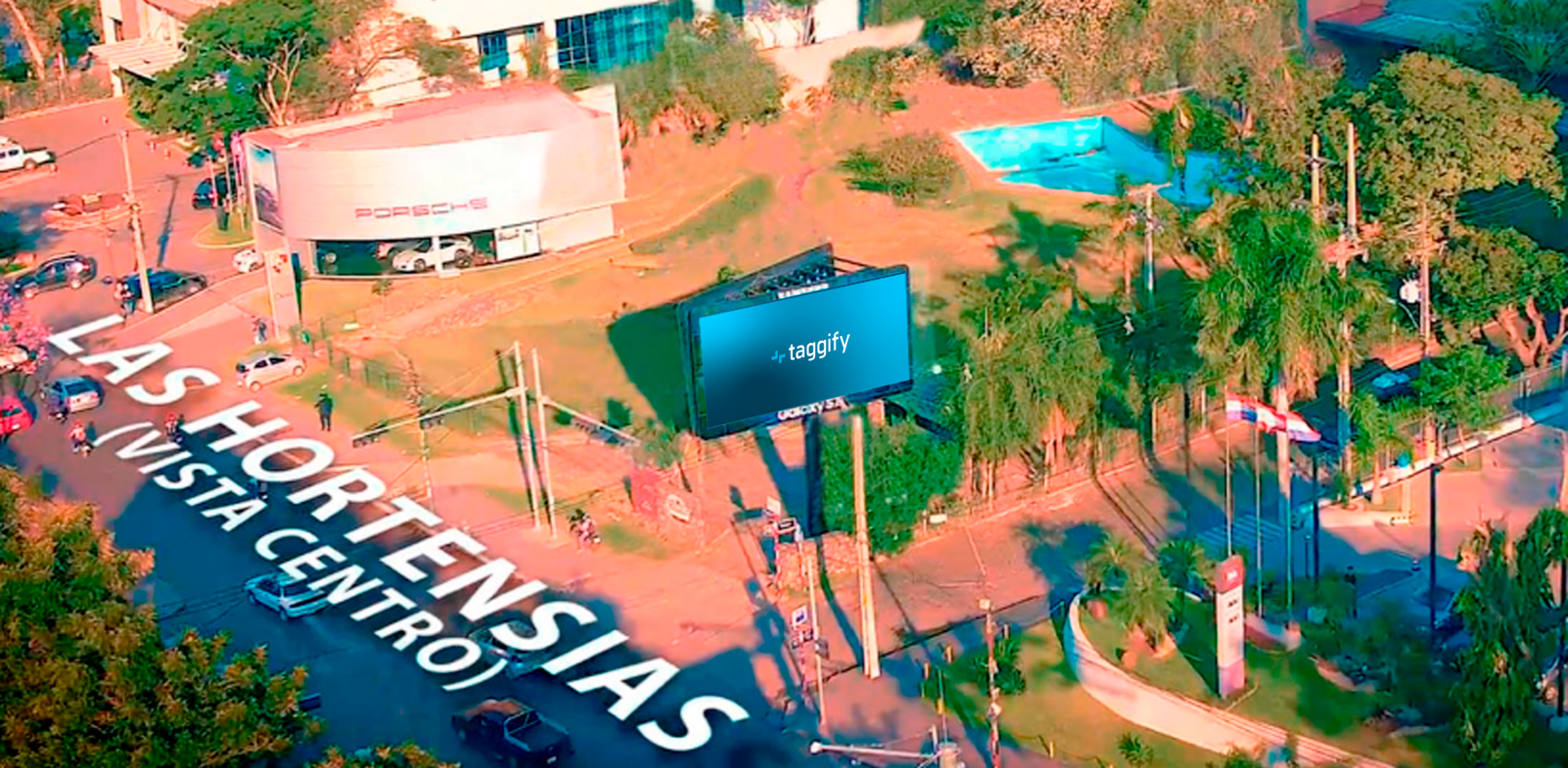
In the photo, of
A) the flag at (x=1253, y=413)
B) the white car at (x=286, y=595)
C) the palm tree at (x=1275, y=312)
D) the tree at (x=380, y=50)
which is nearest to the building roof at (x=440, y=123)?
the tree at (x=380, y=50)

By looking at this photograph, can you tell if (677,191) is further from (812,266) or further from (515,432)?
(812,266)

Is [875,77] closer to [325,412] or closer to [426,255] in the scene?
[426,255]

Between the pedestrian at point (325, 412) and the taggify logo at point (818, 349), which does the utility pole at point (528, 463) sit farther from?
the taggify logo at point (818, 349)

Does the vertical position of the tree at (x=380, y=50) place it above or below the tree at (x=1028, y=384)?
above

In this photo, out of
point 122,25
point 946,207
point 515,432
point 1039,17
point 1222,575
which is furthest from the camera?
point 122,25

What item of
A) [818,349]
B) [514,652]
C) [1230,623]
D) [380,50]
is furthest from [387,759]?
[380,50]

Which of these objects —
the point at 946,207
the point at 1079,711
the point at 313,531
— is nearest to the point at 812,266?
the point at 1079,711

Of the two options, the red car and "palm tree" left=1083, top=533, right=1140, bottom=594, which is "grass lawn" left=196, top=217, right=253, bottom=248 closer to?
the red car
